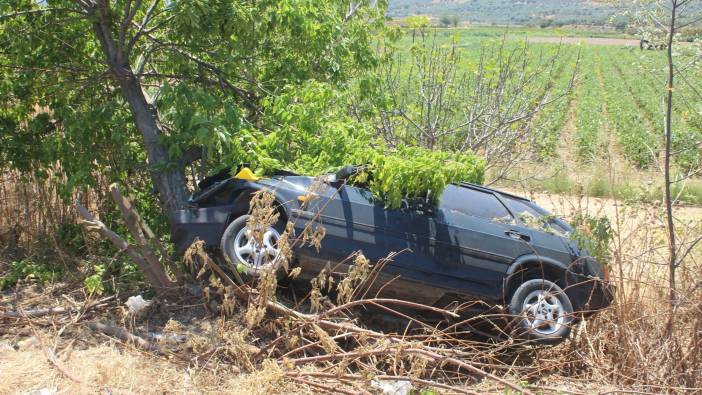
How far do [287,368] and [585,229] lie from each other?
292 cm

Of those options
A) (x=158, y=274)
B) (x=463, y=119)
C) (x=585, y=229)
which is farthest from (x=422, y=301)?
(x=463, y=119)

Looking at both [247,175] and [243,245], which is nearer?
[243,245]

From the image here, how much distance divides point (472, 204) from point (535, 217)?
2.08 ft

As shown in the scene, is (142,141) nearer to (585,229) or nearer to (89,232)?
(89,232)

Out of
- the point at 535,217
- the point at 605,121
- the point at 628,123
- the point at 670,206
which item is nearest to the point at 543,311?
the point at 535,217

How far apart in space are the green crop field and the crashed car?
93 centimetres

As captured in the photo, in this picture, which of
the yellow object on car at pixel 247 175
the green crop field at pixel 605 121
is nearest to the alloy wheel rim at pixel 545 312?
the green crop field at pixel 605 121

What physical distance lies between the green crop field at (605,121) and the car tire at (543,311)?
1.09 meters

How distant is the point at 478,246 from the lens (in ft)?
23.1

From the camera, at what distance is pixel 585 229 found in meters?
6.74

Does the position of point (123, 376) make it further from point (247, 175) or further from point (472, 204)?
point (472, 204)

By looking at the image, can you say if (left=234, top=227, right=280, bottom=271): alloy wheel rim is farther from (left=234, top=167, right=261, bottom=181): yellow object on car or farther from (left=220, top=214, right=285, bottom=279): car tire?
(left=234, top=167, right=261, bottom=181): yellow object on car

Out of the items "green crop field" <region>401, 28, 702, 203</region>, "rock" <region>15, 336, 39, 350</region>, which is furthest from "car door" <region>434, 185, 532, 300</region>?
"rock" <region>15, 336, 39, 350</region>

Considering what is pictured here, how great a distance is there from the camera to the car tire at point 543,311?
6863mm
